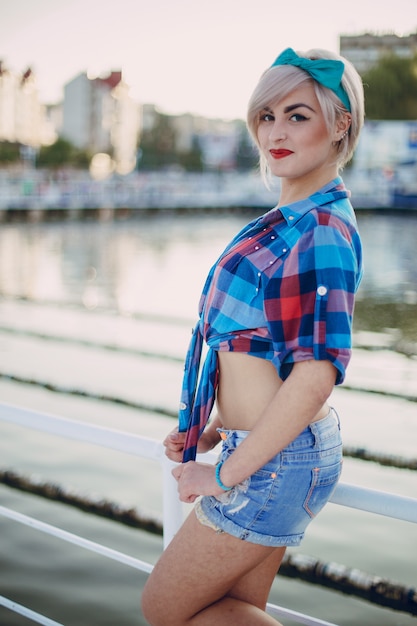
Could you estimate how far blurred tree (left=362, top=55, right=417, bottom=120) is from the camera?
7225 centimetres

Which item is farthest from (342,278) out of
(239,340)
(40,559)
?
(40,559)

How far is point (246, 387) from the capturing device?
1.67 m

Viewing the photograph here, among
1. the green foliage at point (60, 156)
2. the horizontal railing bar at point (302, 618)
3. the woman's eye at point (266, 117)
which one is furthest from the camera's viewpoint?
the green foliage at point (60, 156)

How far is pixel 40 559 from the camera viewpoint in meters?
4.31

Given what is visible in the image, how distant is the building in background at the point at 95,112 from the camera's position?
107625 mm

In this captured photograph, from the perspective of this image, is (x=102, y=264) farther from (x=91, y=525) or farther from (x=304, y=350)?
(x=304, y=350)

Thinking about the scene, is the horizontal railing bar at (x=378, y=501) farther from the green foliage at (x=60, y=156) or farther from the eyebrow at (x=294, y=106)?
the green foliage at (x=60, y=156)

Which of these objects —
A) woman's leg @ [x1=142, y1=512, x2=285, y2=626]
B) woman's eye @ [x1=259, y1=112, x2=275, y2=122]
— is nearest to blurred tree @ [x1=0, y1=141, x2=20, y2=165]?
woman's eye @ [x1=259, y1=112, x2=275, y2=122]

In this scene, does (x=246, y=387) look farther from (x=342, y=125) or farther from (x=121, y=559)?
(x=121, y=559)

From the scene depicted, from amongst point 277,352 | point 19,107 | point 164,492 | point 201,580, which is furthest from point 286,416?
point 19,107

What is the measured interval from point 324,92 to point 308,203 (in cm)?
23

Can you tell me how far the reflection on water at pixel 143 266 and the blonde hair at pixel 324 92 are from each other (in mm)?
9775

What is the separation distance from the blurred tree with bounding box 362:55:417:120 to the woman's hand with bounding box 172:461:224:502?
74.1m

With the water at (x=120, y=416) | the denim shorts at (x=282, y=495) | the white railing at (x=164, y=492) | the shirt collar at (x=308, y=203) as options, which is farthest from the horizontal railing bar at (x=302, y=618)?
the water at (x=120, y=416)
